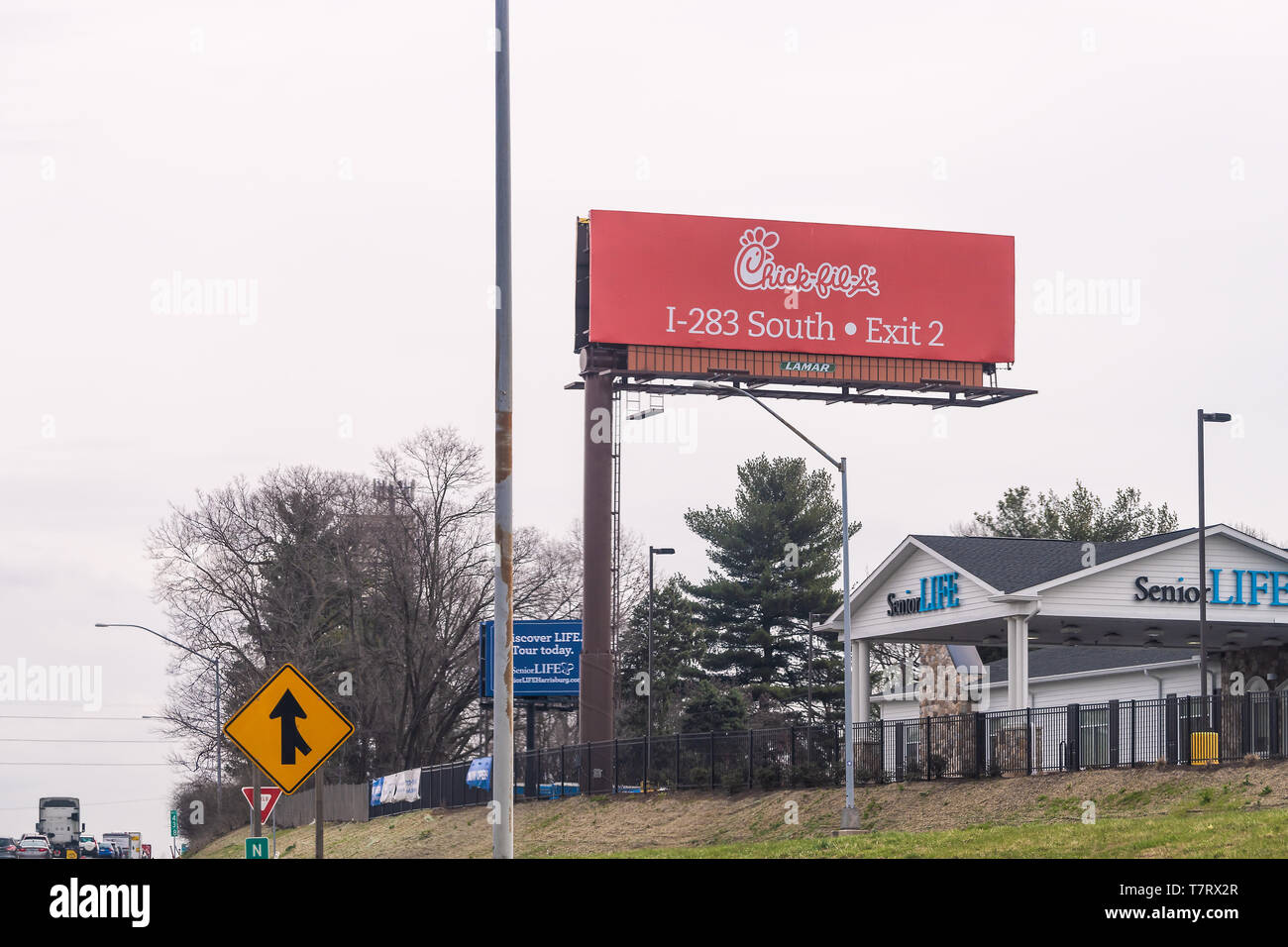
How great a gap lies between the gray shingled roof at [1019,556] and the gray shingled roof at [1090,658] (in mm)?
6809

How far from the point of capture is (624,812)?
138 ft

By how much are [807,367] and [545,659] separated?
1275cm

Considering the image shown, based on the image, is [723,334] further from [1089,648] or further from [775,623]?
[775,623]

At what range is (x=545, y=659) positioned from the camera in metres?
55.0

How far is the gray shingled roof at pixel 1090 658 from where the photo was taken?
1962 inches

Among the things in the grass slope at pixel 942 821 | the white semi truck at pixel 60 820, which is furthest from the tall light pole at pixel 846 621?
the white semi truck at pixel 60 820

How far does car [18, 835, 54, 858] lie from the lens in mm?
70375

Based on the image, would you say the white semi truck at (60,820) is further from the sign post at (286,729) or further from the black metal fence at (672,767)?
the sign post at (286,729)

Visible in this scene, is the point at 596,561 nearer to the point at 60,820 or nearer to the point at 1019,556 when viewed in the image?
the point at 1019,556
